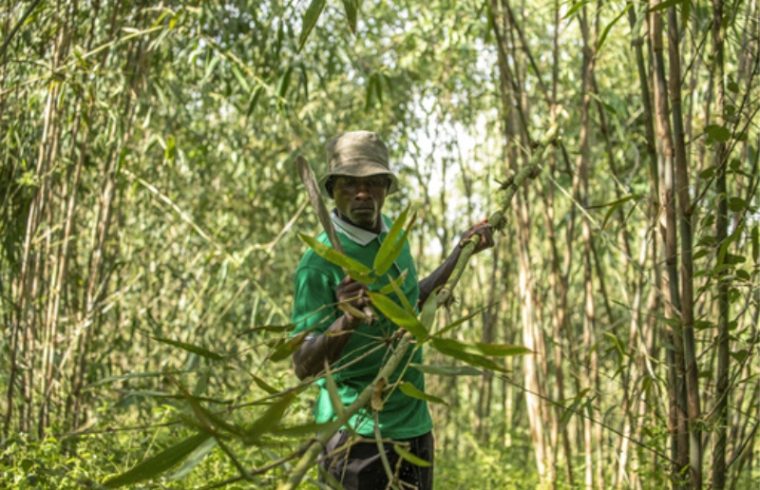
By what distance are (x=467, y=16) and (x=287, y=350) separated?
3964 mm

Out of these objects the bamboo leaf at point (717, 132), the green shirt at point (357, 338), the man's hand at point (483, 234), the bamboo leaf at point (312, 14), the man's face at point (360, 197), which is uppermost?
the bamboo leaf at point (312, 14)

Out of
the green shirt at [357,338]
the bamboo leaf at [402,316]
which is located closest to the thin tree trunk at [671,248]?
the green shirt at [357,338]

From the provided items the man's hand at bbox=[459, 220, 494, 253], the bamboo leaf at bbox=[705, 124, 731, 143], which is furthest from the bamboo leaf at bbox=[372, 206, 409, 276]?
the bamboo leaf at bbox=[705, 124, 731, 143]

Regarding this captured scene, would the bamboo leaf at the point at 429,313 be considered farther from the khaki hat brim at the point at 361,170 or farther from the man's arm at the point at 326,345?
the khaki hat brim at the point at 361,170

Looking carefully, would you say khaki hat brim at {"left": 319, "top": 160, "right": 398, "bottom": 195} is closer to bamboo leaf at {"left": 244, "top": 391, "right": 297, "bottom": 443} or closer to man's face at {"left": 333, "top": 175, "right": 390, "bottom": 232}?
man's face at {"left": 333, "top": 175, "right": 390, "bottom": 232}

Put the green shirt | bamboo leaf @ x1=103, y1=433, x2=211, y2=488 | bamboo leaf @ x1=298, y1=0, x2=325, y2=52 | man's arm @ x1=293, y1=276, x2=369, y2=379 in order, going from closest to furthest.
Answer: bamboo leaf @ x1=103, y1=433, x2=211, y2=488, bamboo leaf @ x1=298, y1=0, x2=325, y2=52, man's arm @ x1=293, y1=276, x2=369, y2=379, the green shirt

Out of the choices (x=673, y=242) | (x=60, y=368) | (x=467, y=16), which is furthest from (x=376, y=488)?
(x=467, y=16)

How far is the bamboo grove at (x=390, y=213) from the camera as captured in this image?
5.40ft

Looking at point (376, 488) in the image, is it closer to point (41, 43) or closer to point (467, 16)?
point (41, 43)

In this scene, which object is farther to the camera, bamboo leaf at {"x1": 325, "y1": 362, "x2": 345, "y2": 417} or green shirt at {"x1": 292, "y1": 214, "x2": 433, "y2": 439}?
green shirt at {"x1": 292, "y1": 214, "x2": 433, "y2": 439}

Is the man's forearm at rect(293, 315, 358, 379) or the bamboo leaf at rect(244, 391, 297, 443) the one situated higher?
the bamboo leaf at rect(244, 391, 297, 443)

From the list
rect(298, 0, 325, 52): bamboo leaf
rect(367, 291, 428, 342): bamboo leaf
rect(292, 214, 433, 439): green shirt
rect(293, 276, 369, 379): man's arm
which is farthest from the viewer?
rect(292, 214, 433, 439): green shirt

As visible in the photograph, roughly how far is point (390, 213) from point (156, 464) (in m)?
4.75

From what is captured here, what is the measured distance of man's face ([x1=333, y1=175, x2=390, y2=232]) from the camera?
1.82 m
